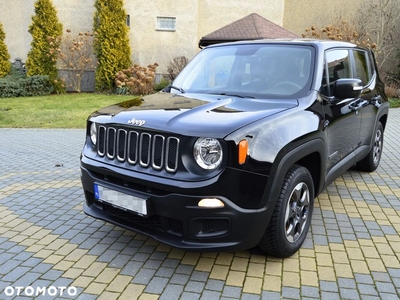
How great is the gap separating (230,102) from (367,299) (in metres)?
1.87

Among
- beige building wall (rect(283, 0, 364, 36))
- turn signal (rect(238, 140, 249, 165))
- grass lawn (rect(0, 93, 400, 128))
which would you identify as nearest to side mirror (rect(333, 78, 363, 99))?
turn signal (rect(238, 140, 249, 165))

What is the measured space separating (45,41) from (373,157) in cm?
1465

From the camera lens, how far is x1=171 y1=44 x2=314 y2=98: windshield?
3637mm

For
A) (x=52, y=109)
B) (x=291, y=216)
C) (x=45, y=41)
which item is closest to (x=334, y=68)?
(x=291, y=216)

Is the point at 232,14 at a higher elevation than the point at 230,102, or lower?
higher

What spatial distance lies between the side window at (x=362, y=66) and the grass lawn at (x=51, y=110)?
7433mm

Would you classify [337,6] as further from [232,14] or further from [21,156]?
[21,156]

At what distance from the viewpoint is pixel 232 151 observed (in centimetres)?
260

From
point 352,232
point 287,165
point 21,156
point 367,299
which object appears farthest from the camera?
point 21,156

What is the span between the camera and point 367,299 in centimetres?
271

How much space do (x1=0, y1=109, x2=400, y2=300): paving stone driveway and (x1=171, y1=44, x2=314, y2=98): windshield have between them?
1.49 meters

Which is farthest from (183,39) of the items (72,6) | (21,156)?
(21,156)

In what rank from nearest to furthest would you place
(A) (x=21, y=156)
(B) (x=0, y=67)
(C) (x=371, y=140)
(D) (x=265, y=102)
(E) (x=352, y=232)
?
(D) (x=265, y=102)
(E) (x=352, y=232)
(C) (x=371, y=140)
(A) (x=21, y=156)
(B) (x=0, y=67)

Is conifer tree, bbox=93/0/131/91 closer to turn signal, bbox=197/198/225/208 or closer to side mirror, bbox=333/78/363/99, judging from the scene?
side mirror, bbox=333/78/363/99
